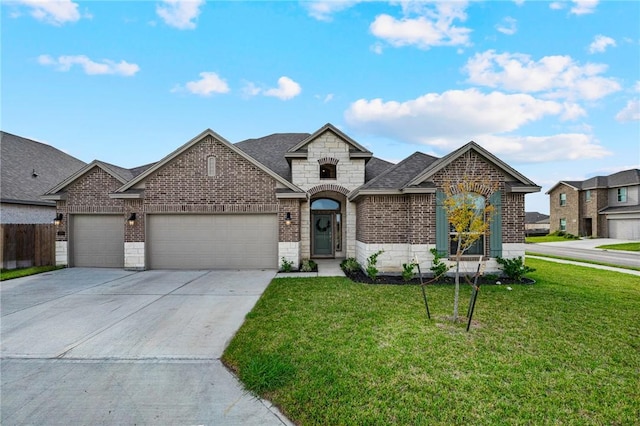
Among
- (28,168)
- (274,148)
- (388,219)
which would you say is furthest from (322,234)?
(28,168)

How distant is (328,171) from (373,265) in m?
5.45

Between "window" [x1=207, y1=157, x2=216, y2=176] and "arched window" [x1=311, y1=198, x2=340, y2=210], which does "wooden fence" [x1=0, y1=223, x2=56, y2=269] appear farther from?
"arched window" [x1=311, y1=198, x2=340, y2=210]

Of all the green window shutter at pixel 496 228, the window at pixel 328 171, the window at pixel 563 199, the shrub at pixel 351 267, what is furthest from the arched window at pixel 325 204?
the window at pixel 563 199

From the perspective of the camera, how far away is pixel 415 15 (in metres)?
10.2

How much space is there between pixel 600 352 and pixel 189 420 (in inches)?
228

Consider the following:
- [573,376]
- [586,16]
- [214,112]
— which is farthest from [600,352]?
[214,112]

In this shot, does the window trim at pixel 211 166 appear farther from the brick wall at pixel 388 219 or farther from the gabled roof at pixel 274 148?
the brick wall at pixel 388 219

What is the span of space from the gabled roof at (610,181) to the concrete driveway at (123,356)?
1484 inches

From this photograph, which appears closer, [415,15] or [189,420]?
[189,420]

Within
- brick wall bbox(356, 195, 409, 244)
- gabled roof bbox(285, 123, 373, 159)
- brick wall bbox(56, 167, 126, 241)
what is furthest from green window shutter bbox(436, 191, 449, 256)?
brick wall bbox(56, 167, 126, 241)

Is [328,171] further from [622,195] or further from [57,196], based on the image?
[622,195]

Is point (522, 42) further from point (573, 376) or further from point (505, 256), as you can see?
point (573, 376)

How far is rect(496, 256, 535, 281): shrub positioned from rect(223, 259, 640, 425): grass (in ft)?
6.33

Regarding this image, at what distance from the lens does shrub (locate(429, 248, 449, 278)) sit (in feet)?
28.9
